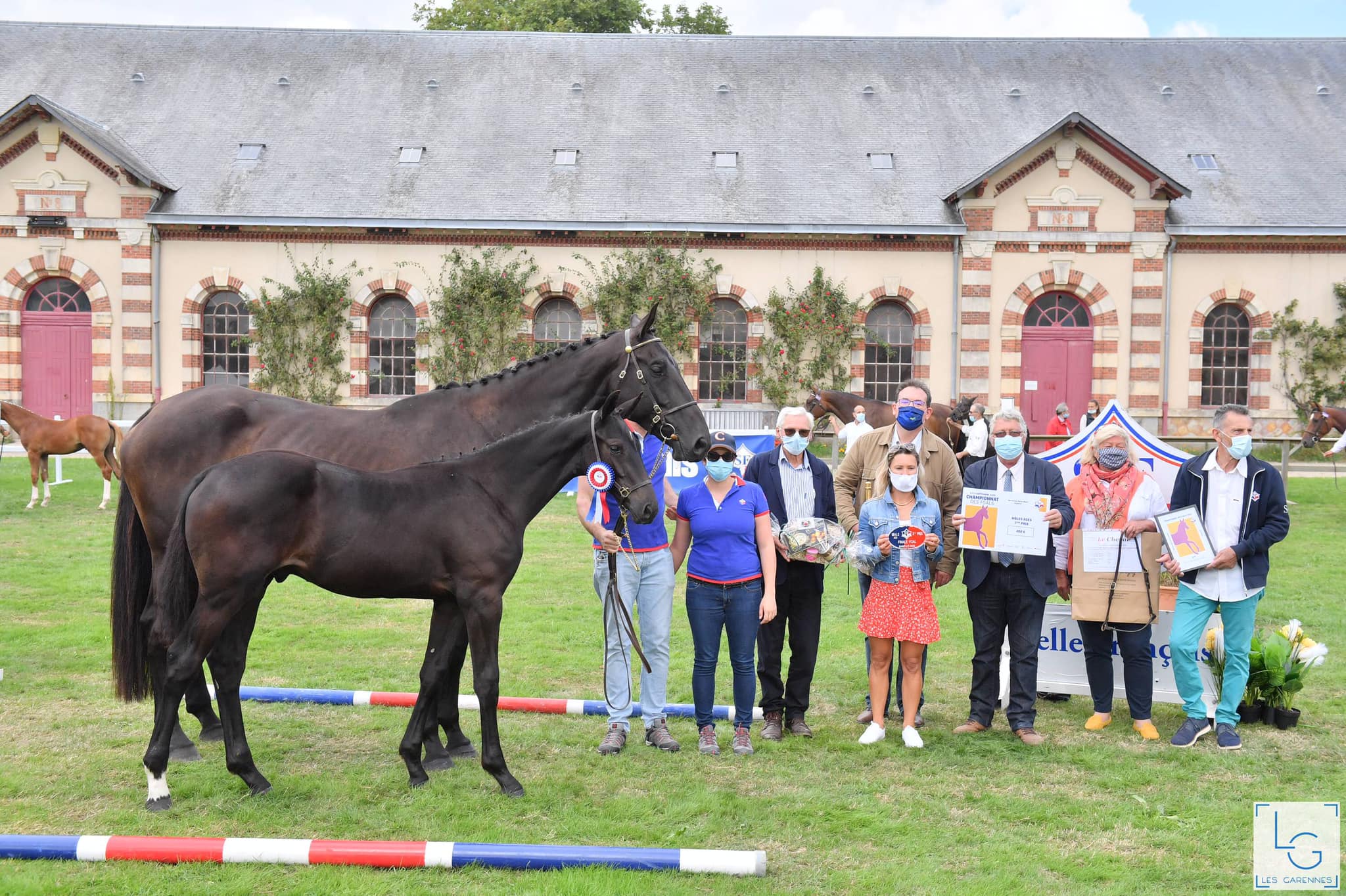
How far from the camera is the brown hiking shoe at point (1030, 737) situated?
667 centimetres

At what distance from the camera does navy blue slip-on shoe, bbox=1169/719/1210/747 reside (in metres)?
6.68

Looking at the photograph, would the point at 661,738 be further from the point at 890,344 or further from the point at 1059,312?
the point at 1059,312

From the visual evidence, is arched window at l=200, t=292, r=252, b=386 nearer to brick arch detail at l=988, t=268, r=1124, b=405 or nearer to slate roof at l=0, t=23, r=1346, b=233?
slate roof at l=0, t=23, r=1346, b=233

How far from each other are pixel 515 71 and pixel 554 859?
25.9m

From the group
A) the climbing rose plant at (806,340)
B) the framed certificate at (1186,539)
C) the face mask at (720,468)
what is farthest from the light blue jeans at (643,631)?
the climbing rose plant at (806,340)

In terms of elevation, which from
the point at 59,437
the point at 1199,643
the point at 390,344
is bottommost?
the point at 1199,643

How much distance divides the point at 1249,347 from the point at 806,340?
10.5 m

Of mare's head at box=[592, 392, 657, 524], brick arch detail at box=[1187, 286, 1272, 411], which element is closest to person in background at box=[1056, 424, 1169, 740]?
mare's head at box=[592, 392, 657, 524]

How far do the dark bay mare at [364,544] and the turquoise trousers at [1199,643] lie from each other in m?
3.65

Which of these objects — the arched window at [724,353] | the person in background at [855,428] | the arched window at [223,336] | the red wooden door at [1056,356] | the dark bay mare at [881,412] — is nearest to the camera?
the person in background at [855,428]

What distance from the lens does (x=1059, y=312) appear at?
80.4 ft

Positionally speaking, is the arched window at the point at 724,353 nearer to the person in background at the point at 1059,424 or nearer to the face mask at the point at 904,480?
the person in background at the point at 1059,424

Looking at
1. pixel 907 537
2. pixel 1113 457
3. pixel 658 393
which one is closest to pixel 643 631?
pixel 658 393

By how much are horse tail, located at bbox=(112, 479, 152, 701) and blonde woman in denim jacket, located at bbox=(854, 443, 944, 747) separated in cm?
433
